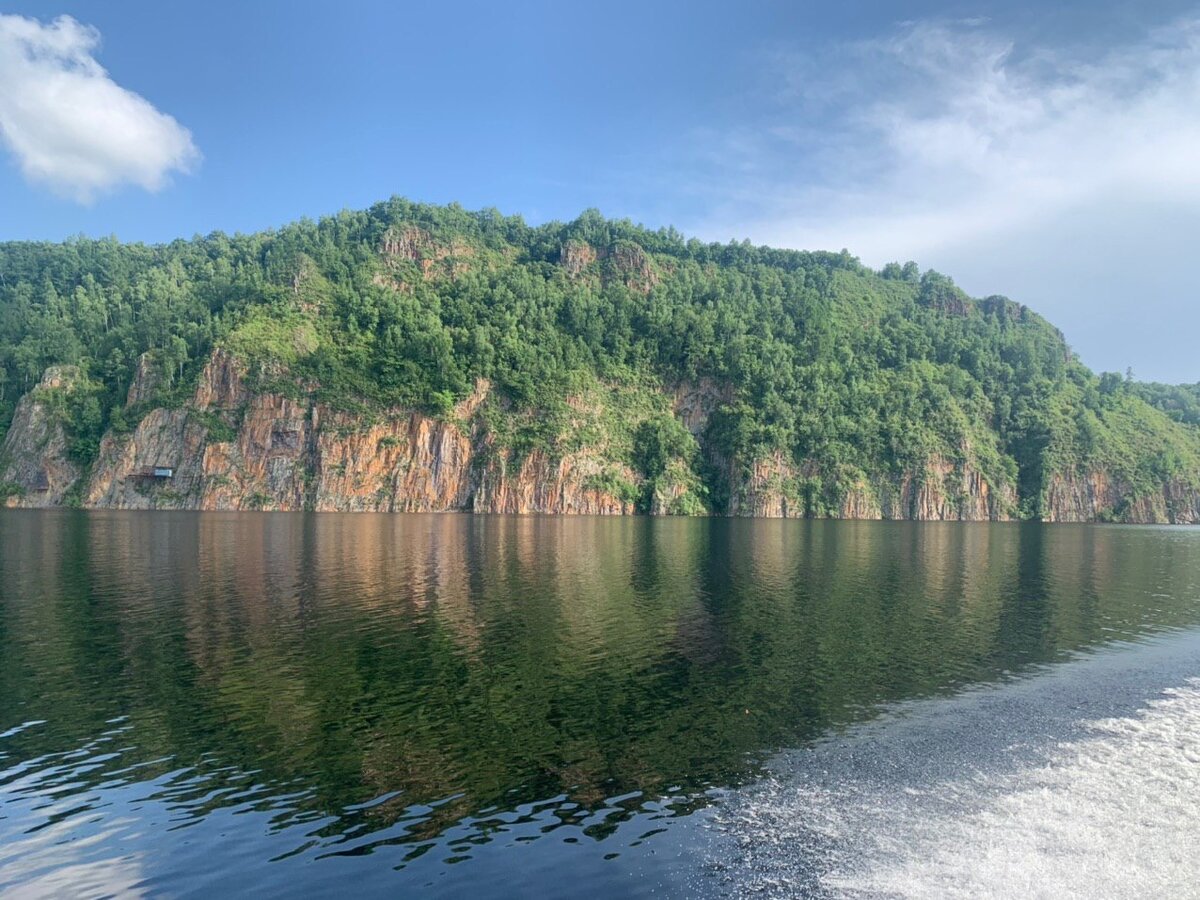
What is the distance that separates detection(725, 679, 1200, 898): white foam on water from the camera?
1501cm

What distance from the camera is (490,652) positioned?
32594 mm

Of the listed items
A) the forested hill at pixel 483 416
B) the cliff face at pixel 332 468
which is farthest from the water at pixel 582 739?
the forested hill at pixel 483 416

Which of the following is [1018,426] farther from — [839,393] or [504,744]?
[504,744]

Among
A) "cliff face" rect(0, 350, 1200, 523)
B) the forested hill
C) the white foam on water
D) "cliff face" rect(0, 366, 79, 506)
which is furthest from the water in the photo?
"cliff face" rect(0, 366, 79, 506)

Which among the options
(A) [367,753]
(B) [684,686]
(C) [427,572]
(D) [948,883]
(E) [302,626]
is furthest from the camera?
(C) [427,572]

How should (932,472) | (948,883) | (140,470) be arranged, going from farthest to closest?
1. (932,472)
2. (140,470)
3. (948,883)

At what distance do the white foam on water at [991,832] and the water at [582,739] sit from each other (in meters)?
0.08

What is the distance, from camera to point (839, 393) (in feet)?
621

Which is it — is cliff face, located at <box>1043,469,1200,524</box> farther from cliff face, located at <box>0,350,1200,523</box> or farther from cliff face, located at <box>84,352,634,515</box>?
cliff face, located at <box>84,352,634,515</box>

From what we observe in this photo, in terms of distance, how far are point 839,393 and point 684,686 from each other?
172 meters

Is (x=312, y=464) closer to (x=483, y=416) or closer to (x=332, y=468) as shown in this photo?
(x=332, y=468)

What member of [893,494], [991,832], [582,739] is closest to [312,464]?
[893,494]

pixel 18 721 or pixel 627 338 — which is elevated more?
pixel 627 338

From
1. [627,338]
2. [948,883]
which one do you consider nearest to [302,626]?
[948,883]
